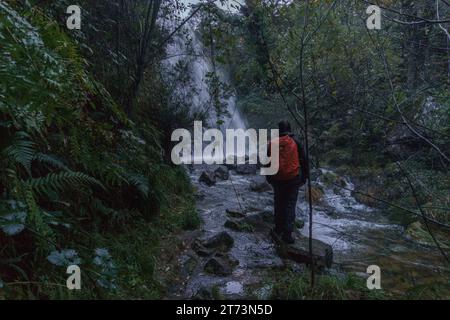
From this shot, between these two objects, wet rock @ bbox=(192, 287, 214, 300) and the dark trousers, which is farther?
the dark trousers

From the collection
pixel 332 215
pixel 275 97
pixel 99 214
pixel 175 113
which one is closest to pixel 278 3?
pixel 175 113

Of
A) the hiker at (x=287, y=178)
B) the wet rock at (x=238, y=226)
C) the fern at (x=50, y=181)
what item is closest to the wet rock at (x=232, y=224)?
the wet rock at (x=238, y=226)

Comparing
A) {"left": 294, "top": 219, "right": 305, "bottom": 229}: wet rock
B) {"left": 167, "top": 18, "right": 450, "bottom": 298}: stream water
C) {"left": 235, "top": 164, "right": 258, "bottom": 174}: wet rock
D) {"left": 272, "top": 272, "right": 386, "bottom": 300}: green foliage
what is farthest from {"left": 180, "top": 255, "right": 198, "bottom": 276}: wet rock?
{"left": 235, "top": 164, "right": 258, "bottom": 174}: wet rock

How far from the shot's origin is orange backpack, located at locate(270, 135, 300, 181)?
5.06 meters

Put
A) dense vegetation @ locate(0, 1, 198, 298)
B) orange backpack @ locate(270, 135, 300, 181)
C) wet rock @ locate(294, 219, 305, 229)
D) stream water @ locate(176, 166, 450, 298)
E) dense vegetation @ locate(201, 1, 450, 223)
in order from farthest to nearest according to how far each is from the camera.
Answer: wet rock @ locate(294, 219, 305, 229)
dense vegetation @ locate(201, 1, 450, 223)
orange backpack @ locate(270, 135, 300, 181)
stream water @ locate(176, 166, 450, 298)
dense vegetation @ locate(0, 1, 198, 298)

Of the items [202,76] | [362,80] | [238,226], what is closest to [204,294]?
[238,226]

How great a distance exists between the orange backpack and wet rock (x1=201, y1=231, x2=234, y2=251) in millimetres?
→ 1318

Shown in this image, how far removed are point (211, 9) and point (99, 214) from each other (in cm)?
357

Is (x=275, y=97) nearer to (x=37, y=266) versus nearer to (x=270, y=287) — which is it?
(x=270, y=287)

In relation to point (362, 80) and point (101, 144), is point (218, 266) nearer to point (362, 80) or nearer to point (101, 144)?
point (101, 144)

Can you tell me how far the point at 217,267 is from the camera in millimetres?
4367

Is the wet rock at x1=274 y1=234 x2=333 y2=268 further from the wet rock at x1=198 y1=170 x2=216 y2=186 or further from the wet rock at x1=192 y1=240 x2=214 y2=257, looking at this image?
the wet rock at x1=198 y1=170 x2=216 y2=186

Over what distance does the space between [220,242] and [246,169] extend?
833cm

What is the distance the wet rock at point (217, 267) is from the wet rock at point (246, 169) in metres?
8.95
